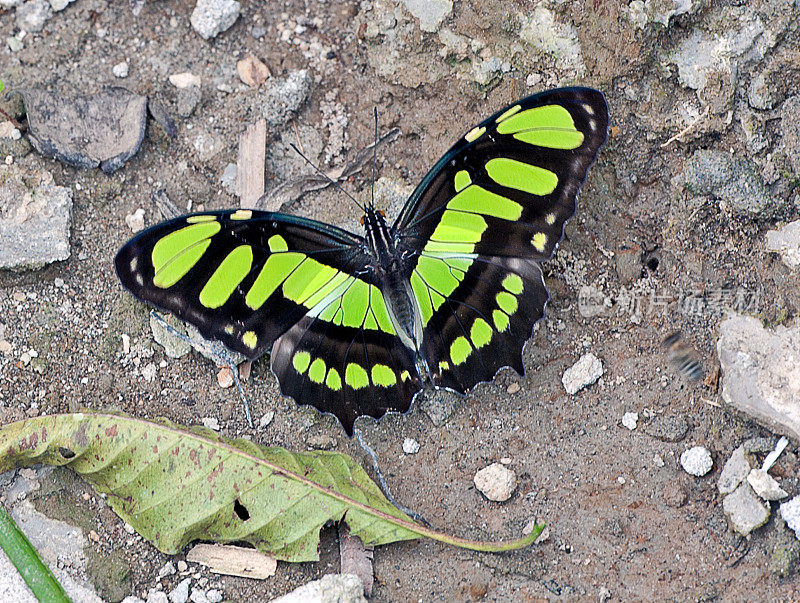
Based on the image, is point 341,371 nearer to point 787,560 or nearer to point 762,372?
point 762,372

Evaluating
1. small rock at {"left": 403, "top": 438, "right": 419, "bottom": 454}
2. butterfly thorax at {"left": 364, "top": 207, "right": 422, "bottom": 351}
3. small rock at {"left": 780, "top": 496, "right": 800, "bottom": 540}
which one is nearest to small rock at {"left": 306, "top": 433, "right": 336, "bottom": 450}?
small rock at {"left": 403, "top": 438, "right": 419, "bottom": 454}

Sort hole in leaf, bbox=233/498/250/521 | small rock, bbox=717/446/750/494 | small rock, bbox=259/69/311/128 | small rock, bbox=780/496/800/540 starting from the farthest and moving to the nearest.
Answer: small rock, bbox=259/69/311/128
hole in leaf, bbox=233/498/250/521
small rock, bbox=717/446/750/494
small rock, bbox=780/496/800/540

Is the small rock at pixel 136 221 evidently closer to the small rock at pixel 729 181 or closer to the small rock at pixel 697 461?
the small rock at pixel 729 181

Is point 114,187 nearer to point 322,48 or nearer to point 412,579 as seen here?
point 322,48

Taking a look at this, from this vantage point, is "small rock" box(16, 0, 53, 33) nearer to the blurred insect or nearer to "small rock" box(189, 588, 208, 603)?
"small rock" box(189, 588, 208, 603)

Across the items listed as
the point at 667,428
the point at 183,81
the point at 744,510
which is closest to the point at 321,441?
the point at 667,428

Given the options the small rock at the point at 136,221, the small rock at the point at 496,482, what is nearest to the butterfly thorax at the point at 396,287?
the small rock at the point at 496,482
